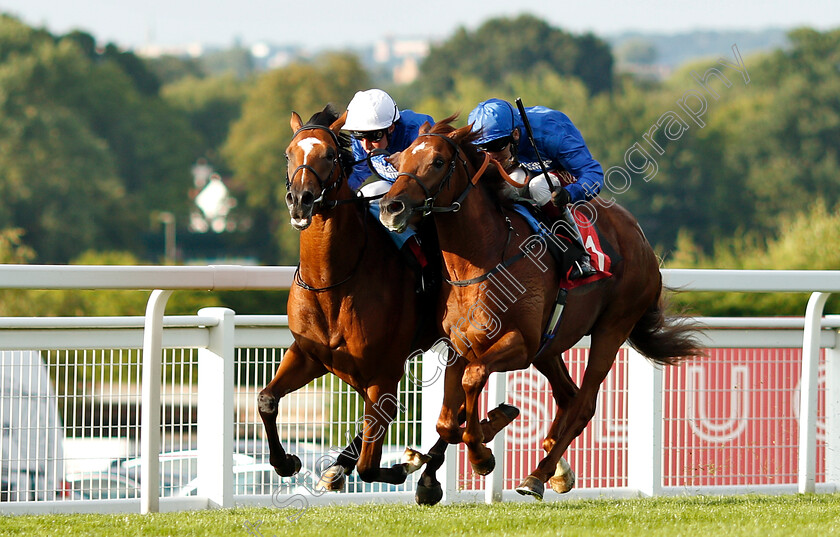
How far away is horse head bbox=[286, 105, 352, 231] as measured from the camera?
443 cm

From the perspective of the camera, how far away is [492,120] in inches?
199

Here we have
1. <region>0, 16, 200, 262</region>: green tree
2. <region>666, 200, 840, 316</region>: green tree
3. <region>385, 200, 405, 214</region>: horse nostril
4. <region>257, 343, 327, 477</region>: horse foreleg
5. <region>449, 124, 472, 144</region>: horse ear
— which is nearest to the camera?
<region>385, 200, 405, 214</region>: horse nostril

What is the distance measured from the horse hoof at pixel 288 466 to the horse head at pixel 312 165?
108cm

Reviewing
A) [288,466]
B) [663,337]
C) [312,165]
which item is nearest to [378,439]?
[288,466]

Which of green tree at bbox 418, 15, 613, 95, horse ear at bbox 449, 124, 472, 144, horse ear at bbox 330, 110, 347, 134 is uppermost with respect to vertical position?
green tree at bbox 418, 15, 613, 95

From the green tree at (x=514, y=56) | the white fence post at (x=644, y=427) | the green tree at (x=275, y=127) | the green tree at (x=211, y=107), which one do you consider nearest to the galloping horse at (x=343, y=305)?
the white fence post at (x=644, y=427)

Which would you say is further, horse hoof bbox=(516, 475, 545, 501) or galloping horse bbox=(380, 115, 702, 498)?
horse hoof bbox=(516, 475, 545, 501)

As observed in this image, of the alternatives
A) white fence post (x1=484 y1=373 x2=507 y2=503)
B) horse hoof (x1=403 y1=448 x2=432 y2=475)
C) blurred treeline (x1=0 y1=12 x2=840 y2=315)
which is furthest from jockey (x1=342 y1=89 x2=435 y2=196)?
blurred treeline (x1=0 y1=12 x2=840 y2=315)

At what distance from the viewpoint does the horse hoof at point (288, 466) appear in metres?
5.04

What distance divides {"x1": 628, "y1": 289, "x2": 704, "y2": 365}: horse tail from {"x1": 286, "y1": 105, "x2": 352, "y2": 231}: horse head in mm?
1910

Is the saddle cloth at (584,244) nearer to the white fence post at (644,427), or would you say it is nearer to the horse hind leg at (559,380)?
the horse hind leg at (559,380)

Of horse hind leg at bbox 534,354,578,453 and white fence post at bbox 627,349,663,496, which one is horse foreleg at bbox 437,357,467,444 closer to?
horse hind leg at bbox 534,354,578,453

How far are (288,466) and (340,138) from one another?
4.58 feet

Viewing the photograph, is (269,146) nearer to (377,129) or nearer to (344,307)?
(377,129)
